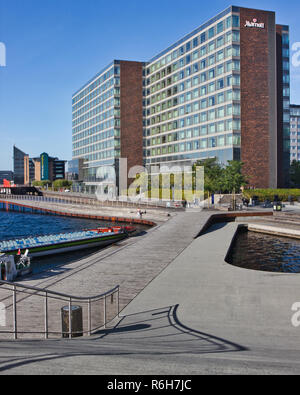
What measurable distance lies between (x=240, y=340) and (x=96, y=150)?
4154 inches

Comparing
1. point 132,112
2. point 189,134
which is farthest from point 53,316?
point 132,112

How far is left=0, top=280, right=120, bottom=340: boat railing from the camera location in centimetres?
946

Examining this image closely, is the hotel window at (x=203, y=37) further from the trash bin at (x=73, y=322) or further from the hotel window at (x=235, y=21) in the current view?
the trash bin at (x=73, y=322)

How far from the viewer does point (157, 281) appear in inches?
635

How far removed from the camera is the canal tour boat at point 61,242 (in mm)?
30062

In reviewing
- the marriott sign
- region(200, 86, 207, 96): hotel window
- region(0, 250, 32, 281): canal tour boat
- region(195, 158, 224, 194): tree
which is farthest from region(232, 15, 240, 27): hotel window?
region(0, 250, 32, 281): canal tour boat

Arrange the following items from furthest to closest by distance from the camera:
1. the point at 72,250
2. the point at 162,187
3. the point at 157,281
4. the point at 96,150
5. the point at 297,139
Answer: the point at 297,139 < the point at 96,150 < the point at 162,187 < the point at 72,250 < the point at 157,281

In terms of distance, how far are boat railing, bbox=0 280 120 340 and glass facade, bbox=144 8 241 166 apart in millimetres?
58653

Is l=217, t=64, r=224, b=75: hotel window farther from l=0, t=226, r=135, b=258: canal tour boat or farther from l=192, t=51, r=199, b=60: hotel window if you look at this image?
l=0, t=226, r=135, b=258: canal tour boat

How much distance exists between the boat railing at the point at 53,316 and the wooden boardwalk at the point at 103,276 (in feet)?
0.10

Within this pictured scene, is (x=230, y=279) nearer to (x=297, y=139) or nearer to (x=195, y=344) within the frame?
(x=195, y=344)

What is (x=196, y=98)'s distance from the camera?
78188 millimetres

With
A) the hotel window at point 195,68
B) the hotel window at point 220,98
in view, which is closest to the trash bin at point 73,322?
the hotel window at point 220,98
